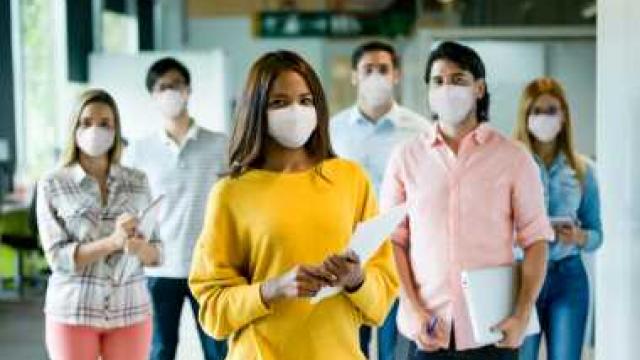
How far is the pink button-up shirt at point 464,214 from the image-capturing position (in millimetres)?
2705

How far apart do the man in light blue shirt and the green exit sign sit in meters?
9.37

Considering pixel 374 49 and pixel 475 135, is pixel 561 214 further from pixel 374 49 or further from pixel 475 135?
pixel 475 135

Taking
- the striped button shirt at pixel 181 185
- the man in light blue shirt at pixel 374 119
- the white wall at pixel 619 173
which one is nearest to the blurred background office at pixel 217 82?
the white wall at pixel 619 173

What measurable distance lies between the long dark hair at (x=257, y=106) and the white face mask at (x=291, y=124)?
2cm

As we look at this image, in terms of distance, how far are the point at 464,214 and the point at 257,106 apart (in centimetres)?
76

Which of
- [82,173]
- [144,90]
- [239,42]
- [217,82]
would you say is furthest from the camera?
[239,42]

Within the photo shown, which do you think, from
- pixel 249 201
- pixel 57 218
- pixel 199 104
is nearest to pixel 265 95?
pixel 249 201

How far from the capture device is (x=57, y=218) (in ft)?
11.2

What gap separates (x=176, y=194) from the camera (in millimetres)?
4238

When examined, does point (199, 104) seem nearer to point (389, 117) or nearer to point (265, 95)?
point (389, 117)

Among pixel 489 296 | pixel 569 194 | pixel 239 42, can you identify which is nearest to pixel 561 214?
pixel 569 194

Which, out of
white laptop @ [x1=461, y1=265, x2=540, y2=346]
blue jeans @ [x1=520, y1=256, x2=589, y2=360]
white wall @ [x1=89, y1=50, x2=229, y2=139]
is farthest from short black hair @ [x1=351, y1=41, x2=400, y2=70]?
white wall @ [x1=89, y1=50, x2=229, y2=139]

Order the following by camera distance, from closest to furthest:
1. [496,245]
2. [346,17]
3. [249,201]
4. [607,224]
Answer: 1. [249,201]
2. [496,245]
3. [607,224]
4. [346,17]

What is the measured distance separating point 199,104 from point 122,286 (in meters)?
5.22
